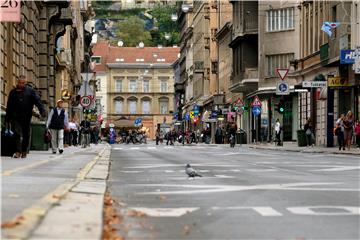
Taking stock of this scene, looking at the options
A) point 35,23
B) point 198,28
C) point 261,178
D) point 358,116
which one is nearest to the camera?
point 261,178

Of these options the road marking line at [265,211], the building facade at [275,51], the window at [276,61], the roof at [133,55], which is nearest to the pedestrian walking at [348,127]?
the road marking line at [265,211]

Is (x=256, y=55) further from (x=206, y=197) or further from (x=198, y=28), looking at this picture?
(x=206, y=197)

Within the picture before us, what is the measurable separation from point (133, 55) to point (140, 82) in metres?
6.01

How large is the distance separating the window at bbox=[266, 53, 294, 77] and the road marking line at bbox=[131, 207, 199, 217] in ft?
194

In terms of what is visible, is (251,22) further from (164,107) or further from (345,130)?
(164,107)

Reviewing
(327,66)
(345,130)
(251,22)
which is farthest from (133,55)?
(345,130)

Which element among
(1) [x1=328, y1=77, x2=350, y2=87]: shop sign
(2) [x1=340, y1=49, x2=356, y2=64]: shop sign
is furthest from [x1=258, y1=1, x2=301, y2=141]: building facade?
(2) [x1=340, y1=49, x2=356, y2=64]: shop sign

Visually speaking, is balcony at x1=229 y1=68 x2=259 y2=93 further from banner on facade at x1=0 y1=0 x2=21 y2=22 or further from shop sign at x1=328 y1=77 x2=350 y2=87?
banner on facade at x1=0 y1=0 x2=21 y2=22

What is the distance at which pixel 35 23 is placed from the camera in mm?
42594

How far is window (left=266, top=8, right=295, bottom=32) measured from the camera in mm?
69688

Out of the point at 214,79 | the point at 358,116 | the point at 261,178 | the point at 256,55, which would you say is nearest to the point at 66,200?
the point at 261,178

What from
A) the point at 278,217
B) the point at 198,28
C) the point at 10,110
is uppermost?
the point at 198,28

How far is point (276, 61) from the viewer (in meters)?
70.1

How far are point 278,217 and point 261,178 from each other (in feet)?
22.7
